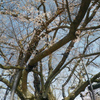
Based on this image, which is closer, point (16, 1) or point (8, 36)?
point (16, 1)

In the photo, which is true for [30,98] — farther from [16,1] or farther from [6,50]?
[16,1]

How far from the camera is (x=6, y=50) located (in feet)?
19.4

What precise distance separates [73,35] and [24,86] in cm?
334

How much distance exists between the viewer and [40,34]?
481 cm

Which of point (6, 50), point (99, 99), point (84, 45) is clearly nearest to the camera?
point (6, 50)

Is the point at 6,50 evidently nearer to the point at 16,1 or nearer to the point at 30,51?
the point at 30,51

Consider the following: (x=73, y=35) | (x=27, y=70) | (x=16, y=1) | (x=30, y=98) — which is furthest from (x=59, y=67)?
(x=16, y=1)

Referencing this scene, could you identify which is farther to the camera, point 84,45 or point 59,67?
point 84,45

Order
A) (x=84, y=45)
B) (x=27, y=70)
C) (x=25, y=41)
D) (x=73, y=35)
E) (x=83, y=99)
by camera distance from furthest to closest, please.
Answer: (x=83, y=99)
(x=84, y=45)
(x=25, y=41)
(x=27, y=70)
(x=73, y=35)

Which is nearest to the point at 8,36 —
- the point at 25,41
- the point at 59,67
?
the point at 25,41

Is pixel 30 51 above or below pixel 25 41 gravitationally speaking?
below

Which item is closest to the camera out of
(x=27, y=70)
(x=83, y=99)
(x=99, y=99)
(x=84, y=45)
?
(x=27, y=70)

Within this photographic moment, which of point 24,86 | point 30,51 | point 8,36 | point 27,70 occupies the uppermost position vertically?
point 8,36

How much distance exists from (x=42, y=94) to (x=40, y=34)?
118 inches
